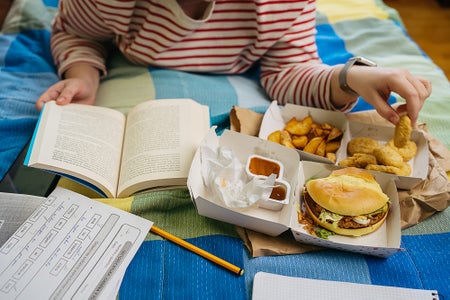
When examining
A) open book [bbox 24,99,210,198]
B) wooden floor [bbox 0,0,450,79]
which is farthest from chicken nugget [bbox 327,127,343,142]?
wooden floor [bbox 0,0,450,79]

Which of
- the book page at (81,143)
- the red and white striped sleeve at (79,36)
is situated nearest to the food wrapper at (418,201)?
the book page at (81,143)

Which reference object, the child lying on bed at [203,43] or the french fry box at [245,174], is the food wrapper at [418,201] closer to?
the french fry box at [245,174]

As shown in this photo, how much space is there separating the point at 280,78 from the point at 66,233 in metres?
0.52

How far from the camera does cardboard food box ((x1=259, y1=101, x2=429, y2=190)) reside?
0.71 metres

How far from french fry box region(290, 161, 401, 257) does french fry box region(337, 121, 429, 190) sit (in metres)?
0.03

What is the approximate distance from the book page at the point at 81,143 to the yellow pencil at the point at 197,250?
0.36 feet

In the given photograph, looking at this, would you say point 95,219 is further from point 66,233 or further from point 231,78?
point 231,78

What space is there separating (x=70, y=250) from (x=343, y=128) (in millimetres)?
508

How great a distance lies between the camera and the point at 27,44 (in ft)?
3.20

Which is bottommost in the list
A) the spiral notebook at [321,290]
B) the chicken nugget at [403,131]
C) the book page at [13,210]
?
the spiral notebook at [321,290]

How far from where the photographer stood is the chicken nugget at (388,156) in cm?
66

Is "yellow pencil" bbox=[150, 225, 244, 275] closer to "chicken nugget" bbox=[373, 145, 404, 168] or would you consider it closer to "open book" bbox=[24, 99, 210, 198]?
"open book" bbox=[24, 99, 210, 198]

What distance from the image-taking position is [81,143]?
668mm

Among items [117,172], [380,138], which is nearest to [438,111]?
[380,138]
